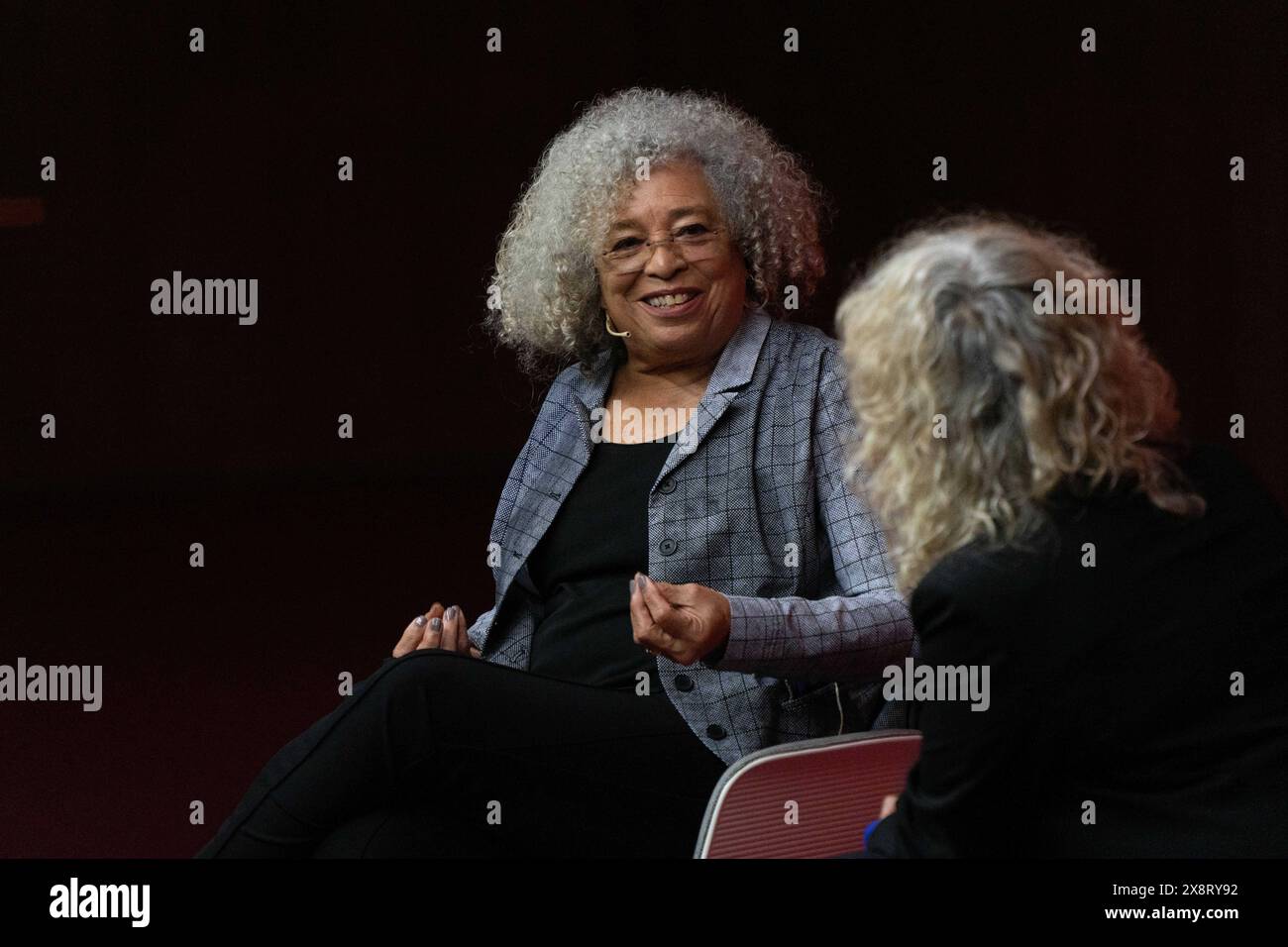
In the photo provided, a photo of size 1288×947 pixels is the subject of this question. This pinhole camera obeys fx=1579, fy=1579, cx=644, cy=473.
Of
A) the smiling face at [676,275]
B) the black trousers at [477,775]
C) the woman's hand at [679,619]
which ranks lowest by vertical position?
the black trousers at [477,775]

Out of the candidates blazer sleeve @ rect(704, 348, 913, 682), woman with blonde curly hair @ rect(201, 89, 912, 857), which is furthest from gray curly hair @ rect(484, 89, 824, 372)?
blazer sleeve @ rect(704, 348, 913, 682)

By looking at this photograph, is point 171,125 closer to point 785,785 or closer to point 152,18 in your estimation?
point 152,18

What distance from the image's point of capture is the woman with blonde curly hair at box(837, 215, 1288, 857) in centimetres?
142

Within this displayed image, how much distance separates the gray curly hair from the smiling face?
3 centimetres

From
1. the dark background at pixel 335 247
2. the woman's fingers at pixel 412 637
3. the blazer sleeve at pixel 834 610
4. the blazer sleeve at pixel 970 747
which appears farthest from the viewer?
the dark background at pixel 335 247

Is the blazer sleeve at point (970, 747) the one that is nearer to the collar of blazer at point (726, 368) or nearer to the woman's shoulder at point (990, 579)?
the woman's shoulder at point (990, 579)

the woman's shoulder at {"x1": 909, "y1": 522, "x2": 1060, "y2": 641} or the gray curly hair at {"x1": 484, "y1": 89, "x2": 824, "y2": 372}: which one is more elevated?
the gray curly hair at {"x1": 484, "y1": 89, "x2": 824, "y2": 372}

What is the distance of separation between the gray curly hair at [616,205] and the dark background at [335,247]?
1.51 metres

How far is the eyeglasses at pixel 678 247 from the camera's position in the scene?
2.42 metres

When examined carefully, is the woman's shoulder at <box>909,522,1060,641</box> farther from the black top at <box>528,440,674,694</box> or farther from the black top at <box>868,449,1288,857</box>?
the black top at <box>528,440,674,694</box>

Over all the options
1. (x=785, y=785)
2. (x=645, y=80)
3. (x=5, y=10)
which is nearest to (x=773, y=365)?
(x=785, y=785)

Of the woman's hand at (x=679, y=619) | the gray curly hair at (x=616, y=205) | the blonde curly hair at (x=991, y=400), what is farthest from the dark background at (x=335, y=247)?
the blonde curly hair at (x=991, y=400)
